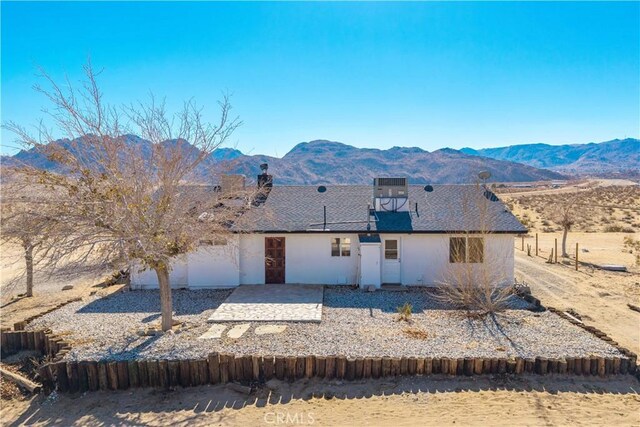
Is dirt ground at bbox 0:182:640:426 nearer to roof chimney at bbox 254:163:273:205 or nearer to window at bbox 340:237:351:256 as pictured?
window at bbox 340:237:351:256

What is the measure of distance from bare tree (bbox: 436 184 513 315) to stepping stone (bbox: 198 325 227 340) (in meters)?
7.07

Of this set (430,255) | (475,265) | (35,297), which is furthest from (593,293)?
(35,297)

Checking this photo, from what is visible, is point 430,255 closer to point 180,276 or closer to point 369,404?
point 369,404

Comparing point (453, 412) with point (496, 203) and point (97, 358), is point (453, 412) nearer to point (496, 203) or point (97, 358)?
point (97, 358)

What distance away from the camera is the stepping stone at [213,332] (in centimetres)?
1187

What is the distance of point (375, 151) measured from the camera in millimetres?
185125

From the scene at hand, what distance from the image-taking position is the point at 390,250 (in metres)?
17.5

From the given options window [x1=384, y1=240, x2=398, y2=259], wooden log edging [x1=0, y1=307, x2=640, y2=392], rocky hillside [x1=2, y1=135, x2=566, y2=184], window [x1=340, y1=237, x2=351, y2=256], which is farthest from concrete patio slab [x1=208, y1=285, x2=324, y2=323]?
rocky hillside [x1=2, y1=135, x2=566, y2=184]

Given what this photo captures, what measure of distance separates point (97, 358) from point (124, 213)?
11.4 feet

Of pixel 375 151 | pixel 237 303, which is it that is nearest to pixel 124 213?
pixel 237 303

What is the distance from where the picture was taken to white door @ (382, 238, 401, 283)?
17375 mm

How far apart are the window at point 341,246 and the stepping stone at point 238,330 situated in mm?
5523

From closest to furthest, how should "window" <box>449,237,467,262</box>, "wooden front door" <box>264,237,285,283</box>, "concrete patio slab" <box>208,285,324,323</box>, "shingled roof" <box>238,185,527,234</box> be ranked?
1. "concrete patio slab" <box>208,285,324,323</box>
2. "shingled roof" <box>238,185,527,234</box>
3. "window" <box>449,237,467,262</box>
4. "wooden front door" <box>264,237,285,283</box>

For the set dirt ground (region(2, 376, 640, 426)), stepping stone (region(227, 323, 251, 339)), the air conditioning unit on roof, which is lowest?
dirt ground (region(2, 376, 640, 426))
